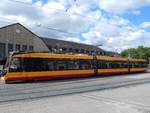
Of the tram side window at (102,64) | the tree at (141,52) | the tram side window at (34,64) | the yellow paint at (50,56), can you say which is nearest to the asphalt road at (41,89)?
the tram side window at (34,64)

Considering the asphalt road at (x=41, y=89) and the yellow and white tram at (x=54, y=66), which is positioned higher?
the yellow and white tram at (x=54, y=66)

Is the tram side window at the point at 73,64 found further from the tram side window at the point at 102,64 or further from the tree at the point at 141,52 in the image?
the tree at the point at 141,52

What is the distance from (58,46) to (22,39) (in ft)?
53.4

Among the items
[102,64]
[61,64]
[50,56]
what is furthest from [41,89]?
[102,64]

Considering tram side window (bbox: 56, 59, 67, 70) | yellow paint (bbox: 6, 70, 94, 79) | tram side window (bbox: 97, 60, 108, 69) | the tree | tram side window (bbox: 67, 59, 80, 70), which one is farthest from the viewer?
the tree

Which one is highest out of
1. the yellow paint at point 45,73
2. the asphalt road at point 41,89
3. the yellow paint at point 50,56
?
the yellow paint at point 50,56

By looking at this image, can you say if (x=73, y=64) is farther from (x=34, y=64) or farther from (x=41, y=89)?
(x=41, y=89)

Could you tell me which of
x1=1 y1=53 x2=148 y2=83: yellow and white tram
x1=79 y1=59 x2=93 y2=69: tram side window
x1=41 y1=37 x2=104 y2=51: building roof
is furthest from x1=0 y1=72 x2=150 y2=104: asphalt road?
x1=41 y1=37 x2=104 y2=51: building roof

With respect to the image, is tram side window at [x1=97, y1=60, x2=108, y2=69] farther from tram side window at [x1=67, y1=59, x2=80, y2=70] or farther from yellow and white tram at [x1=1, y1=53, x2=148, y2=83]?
tram side window at [x1=67, y1=59, x2=80, y2=70]

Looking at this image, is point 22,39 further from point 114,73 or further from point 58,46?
point 114,73

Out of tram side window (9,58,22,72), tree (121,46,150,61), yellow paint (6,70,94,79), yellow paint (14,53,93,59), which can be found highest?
tree (121,46,150,61)

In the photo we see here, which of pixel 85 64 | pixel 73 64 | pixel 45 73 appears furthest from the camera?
pixel 85 64

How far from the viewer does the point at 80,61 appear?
108ft

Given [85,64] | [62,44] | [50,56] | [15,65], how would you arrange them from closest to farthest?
1. [15,65]
2. [50,56]
3. [85,64]
4. [62,44]
